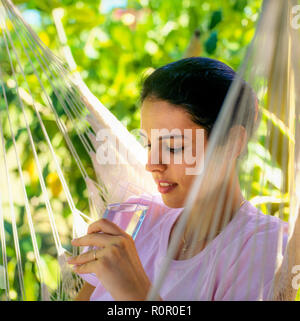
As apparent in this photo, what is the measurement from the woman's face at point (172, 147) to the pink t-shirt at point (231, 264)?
0.31ft

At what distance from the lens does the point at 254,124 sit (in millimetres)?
573

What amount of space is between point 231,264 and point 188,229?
13cm

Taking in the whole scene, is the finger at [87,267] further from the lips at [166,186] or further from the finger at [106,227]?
the lips at [166,186]

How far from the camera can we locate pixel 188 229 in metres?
0.71

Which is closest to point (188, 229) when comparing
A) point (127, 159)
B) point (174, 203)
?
point (174, 203)

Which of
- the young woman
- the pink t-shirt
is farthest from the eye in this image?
the pink t-shirt

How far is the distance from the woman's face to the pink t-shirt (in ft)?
0.31

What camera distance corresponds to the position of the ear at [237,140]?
0.48m

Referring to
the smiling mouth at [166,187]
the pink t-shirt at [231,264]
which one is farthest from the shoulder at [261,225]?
the smiling mouth at [166,187]

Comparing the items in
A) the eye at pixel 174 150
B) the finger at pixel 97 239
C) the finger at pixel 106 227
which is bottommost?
the finger at pixel 97 239

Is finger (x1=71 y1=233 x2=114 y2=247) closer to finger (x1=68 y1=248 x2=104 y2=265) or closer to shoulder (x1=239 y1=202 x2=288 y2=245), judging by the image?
finger (x1=68 y1=248 x2=104 y2=265)

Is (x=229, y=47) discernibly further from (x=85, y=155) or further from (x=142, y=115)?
Answer: (x=142, y=115)

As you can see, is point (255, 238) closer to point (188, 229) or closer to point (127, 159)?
point (188, 229)

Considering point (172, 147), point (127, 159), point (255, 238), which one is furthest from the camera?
point (127, 159)
